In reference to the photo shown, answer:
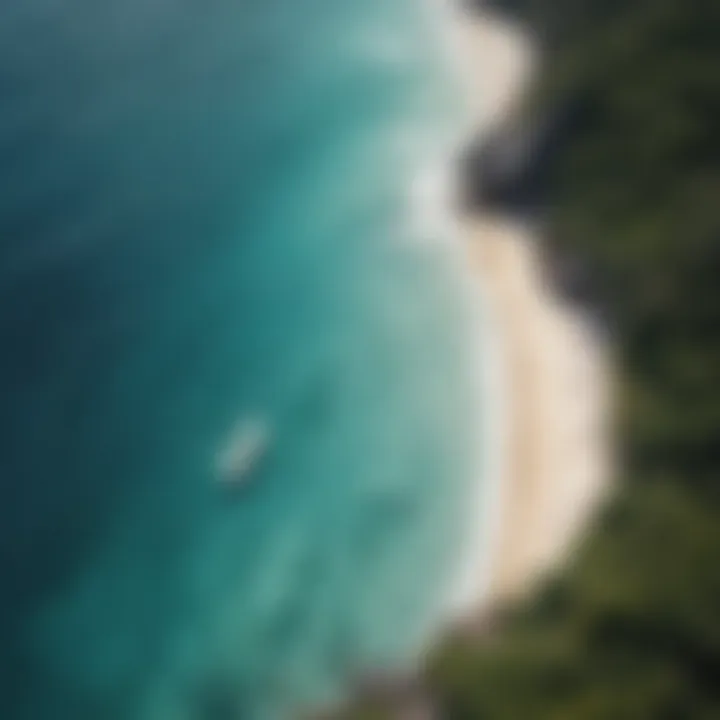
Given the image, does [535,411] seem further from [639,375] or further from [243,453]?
[243,453]

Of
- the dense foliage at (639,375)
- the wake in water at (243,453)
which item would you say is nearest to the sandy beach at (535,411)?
the dense foliage at (639,375)

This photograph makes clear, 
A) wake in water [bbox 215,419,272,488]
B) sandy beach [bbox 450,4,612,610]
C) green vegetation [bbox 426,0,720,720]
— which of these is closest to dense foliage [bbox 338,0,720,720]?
green vegetation [bbox 426,0,720,720]

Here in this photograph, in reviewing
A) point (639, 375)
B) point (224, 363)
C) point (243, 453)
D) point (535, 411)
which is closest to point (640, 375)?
point (639, 375)

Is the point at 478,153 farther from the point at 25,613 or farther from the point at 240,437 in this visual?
the point at 25,613

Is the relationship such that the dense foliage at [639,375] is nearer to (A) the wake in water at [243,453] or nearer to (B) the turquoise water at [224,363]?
(B) the turquoise water at [224,363]

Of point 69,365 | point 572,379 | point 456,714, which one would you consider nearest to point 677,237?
point 572,379

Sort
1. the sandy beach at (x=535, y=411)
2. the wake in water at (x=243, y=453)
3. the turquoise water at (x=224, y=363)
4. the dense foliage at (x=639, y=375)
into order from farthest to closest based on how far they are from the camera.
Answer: the wake in water at (x=243, y=453), the sandy beach at (x=535, y=411), the turquoise water at (x=224, y=363), the dense foliage at (x=639, y=375)

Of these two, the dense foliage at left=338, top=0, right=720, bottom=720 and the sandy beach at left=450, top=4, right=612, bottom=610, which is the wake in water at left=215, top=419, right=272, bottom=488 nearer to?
the sandy beach at left=450, top=4, right=612, bottom=610
